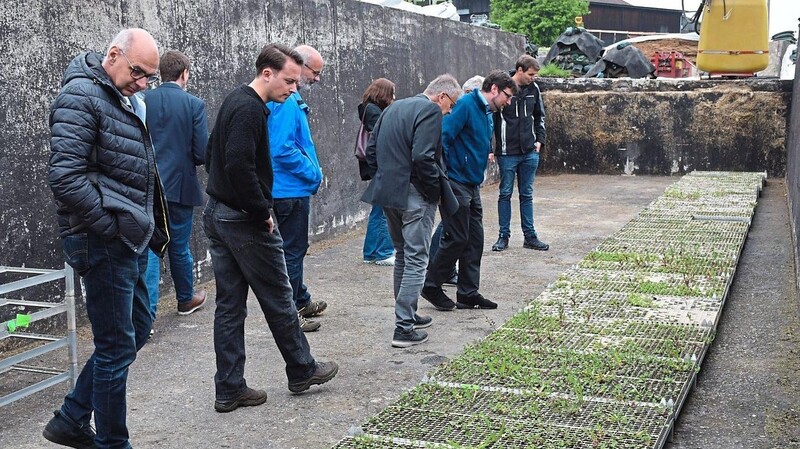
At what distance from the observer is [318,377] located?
5.19 m

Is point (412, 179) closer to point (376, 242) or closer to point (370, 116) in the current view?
point (370, 116)

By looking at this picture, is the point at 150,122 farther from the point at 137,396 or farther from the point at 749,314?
the point at 749,314

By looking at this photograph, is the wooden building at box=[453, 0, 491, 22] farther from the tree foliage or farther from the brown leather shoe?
the brown leather shoe

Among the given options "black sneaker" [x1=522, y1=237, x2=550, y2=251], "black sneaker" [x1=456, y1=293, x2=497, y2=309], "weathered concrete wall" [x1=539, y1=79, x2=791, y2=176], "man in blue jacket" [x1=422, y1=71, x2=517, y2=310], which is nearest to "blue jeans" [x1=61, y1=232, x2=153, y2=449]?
"man in blue jacket" [x1=422, y1=71, x2=517, y2=310]

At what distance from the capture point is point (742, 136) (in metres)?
16.4

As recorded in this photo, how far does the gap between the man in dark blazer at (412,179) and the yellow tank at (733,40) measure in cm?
1204

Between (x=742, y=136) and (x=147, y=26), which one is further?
(x=742, y=136)

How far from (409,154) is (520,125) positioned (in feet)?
12.5

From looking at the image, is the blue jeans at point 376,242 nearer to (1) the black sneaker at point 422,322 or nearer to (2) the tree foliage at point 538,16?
(1) the black sneaker at point 422,322

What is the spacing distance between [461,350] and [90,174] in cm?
299

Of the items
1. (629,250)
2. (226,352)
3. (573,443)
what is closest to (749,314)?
(629,250)

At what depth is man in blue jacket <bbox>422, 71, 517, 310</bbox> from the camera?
6992 millimetres

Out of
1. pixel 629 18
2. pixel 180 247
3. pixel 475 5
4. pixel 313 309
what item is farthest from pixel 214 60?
pixel 629 18

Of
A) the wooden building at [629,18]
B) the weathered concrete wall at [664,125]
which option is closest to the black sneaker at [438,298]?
the weathered concrete wall at [664,125]
